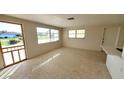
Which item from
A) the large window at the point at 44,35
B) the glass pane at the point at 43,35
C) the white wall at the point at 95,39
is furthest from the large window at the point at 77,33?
the glass pane at the point at 43,35

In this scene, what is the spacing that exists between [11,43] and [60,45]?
448 cm

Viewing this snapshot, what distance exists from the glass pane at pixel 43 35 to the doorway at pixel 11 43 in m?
1.17

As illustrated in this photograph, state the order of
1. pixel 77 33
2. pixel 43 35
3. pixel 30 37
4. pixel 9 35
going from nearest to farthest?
pixel 9 35
pixel 30 37
pixel 43 35
pixel 77 33

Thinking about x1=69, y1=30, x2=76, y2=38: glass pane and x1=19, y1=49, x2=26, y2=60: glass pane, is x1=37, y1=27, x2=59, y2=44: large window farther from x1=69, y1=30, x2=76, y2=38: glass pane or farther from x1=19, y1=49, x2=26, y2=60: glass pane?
x1=69, y1=30, x2=76, y2=38: glass pane

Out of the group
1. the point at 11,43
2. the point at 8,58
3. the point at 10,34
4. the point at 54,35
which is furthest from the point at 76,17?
the point at 8,58

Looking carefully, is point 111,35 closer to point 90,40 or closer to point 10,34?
point 90,40

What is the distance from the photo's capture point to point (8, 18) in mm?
2750

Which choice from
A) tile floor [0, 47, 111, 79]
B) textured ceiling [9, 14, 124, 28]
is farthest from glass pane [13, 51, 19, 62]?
textured ceiling [9, 14, 124, 28]

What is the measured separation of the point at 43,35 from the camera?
481 centimetres

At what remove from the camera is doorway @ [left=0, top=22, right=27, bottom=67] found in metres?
2.77
